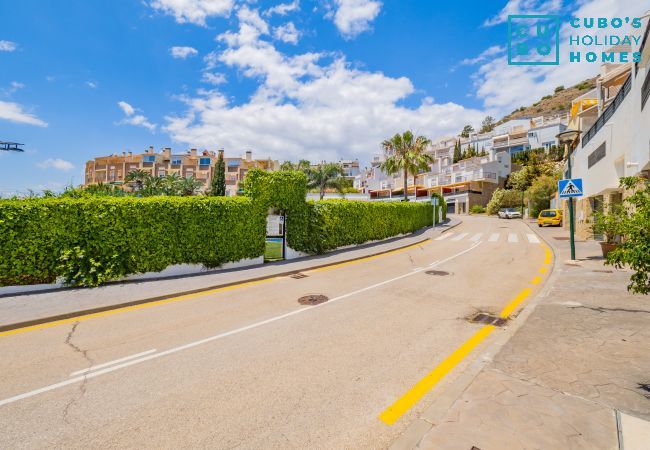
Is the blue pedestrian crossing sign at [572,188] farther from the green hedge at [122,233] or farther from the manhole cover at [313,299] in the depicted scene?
the green hedge at [122,233]

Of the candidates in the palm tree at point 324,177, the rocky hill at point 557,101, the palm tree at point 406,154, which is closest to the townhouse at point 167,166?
the palm tree at point 324,177

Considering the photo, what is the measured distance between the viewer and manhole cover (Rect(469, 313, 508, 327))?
228 inches

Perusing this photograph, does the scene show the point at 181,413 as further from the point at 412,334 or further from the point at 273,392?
the point at 412,334

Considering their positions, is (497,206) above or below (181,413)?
above

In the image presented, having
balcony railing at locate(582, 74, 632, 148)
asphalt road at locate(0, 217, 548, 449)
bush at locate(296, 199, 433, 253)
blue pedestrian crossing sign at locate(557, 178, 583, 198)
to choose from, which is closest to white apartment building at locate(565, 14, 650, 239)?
balcony railing at locate(582, 74, 632, 148)

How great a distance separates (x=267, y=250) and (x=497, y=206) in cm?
4809

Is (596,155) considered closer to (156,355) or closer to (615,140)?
(615,140)

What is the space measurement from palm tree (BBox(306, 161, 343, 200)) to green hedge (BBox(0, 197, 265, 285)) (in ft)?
142

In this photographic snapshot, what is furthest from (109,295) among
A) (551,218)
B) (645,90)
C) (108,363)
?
(551,218)

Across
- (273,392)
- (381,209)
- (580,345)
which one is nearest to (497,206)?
(381,209)

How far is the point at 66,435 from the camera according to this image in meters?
2.96

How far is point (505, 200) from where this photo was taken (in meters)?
48.6

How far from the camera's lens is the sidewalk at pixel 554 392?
8.80ft

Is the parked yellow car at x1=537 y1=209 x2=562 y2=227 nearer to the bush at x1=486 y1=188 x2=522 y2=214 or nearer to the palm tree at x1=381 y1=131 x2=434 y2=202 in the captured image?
the palm tree at x1=381 y1=131 x2=434 y2=202
